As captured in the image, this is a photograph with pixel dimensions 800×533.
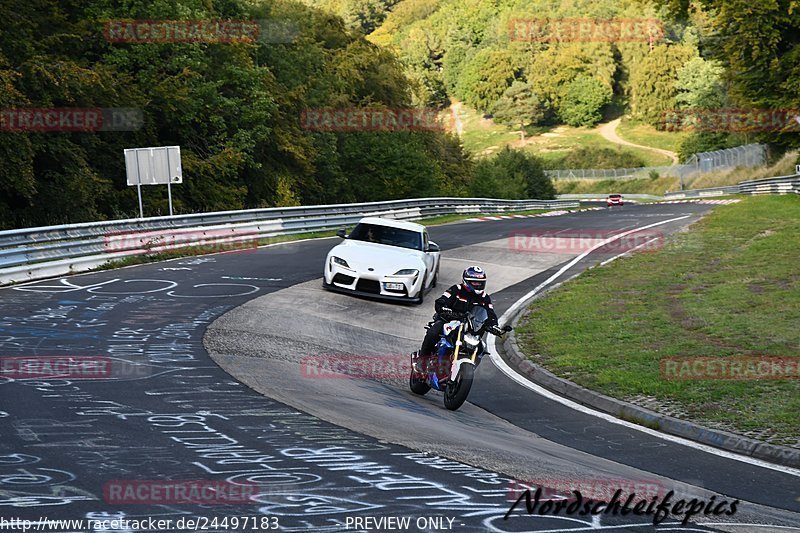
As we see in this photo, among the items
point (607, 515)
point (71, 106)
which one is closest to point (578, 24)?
point (71, 106)

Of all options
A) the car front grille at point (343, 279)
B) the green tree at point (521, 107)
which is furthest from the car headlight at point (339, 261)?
the green tree at point (521, 107)

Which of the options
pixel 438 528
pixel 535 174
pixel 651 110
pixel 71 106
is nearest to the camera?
pixel 438 528

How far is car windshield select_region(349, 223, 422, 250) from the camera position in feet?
64.5

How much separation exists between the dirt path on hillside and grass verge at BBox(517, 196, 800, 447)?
367ft

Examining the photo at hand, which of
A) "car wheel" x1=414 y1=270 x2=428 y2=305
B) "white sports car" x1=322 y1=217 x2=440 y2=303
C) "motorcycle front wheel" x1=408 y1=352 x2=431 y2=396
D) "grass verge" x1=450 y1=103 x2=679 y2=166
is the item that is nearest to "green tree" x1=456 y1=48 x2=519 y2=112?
"grass verge" x1=450 y1=103 x2=679 y2=166

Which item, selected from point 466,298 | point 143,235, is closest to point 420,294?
point 466,298

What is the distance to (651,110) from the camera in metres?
152

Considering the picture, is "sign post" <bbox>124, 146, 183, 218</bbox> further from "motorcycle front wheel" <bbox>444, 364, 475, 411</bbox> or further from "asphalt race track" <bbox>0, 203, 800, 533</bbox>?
"motorcycle front wheel" <bbox>444, 364, 475, 411</bbox>

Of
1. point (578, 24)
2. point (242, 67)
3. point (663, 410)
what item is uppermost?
point (578, 24)

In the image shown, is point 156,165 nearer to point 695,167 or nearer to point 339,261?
point 339,261

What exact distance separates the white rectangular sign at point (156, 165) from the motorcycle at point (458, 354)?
17.9 metres

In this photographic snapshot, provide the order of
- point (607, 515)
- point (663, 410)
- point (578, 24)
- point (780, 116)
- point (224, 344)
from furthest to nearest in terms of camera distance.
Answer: point (578, 24)
point (780, 116)
point (224, 344)
point (663, 410)
point (607, 515)

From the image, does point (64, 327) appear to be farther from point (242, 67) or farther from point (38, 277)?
point (242, 67)

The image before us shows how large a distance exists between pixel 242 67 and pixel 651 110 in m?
117
